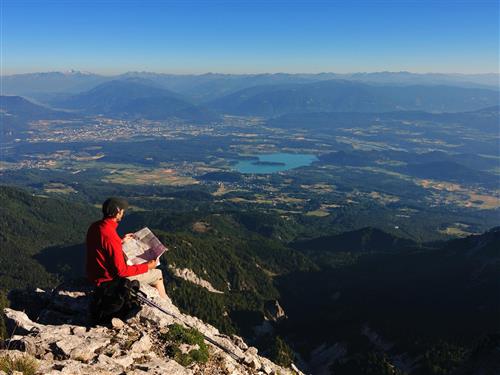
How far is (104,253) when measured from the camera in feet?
64.1

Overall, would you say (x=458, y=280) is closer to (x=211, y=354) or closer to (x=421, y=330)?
(x=421, y=330)

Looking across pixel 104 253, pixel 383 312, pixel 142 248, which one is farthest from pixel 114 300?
pixel 383 312

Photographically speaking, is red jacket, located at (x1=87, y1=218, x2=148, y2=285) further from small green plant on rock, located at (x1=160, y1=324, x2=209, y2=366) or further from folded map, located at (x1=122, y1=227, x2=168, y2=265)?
small green plant on rock, located at (x1=160, y1=324, x2=209, y2=366)

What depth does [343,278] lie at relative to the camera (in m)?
199

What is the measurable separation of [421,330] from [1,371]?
12175 cm

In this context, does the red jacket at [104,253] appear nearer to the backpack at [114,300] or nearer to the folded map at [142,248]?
the backpack at [114,300]

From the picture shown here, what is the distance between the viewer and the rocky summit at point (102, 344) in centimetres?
1739

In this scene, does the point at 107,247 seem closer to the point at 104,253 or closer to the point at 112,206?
the point at 104,253

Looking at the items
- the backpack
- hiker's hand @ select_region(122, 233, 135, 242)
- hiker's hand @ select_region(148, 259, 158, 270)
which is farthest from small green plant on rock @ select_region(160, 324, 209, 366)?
hiker's hand @ select_region(122, 233, 135, 242)

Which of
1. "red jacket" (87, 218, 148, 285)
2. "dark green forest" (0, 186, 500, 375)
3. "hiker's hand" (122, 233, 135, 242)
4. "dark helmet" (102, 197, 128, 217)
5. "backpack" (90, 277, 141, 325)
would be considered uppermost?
"dark helmet" (102, 197, 128, 217)

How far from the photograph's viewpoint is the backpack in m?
19.5

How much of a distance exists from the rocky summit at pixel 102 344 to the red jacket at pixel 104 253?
7.40 ft

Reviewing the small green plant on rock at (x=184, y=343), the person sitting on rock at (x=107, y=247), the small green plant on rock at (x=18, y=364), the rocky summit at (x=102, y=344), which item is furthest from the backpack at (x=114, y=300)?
the small green plant on rock at (x=18, y=364)

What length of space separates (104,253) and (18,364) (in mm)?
5506
